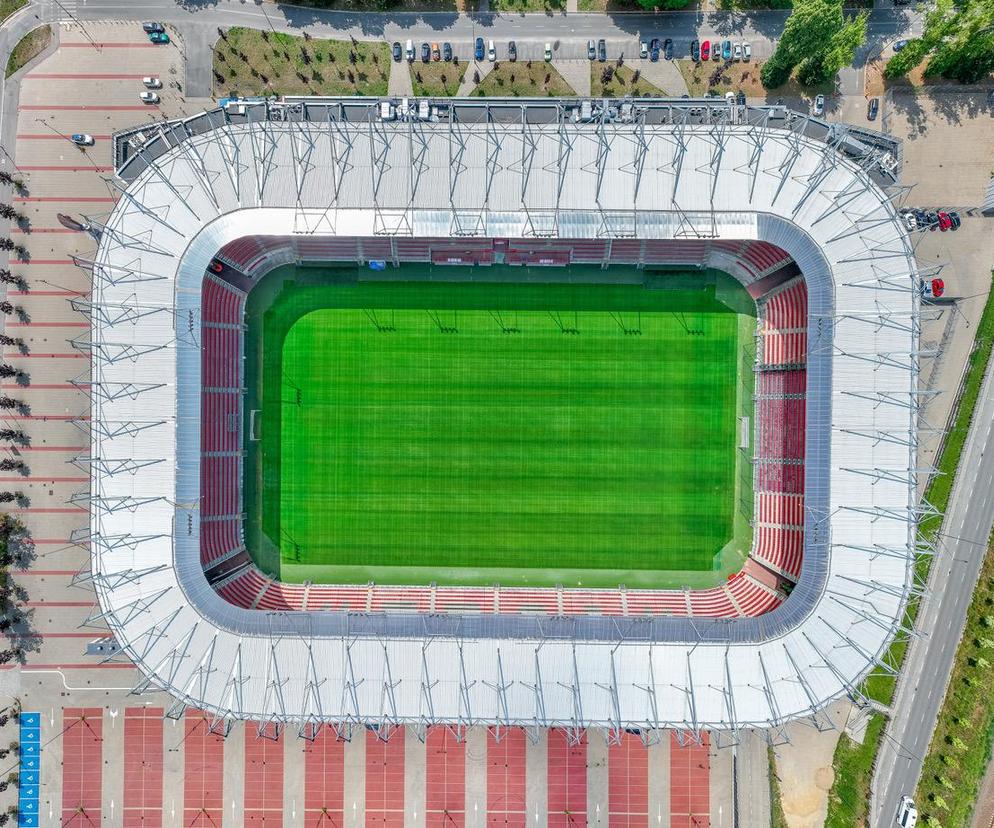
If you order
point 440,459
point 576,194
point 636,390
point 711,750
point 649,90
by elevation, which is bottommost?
point 711,750

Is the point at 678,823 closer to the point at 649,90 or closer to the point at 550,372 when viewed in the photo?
the point at 550,372

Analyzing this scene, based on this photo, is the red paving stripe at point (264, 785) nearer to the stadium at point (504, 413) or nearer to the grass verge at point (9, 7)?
the stadium at point (504, 413)

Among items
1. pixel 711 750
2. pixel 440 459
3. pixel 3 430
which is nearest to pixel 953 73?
pixel 440 459

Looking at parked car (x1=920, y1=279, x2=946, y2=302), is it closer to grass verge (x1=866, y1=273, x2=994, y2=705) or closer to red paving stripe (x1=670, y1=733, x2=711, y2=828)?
grass verge (x1=866, y1=273, x2=994, y2=705)

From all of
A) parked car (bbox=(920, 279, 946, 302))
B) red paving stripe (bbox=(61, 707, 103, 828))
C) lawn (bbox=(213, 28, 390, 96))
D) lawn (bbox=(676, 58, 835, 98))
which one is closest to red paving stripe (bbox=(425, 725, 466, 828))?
red paving stripe (bbox=(61, 707, 103, 828))

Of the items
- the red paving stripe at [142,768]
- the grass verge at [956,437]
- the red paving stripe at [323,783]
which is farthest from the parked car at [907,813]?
the red paving stripe at [142,768]

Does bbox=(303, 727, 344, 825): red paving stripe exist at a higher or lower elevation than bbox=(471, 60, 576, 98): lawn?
lower

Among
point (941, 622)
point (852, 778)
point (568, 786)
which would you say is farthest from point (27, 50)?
point (852, 778)

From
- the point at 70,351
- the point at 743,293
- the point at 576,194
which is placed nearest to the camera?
the point at 576,194
